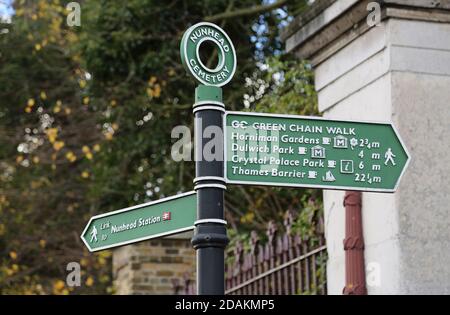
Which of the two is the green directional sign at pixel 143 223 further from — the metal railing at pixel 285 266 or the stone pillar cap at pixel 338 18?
the metal railing at pixel 285 266

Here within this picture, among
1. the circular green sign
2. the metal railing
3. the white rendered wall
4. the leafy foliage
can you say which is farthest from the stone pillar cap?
the leafy foliage

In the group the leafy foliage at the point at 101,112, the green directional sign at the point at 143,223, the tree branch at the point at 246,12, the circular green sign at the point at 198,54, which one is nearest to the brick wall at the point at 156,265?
the leafy foliage at the point at 101,112

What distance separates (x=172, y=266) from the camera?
11031mm

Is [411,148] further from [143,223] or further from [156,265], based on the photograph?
[156,265]

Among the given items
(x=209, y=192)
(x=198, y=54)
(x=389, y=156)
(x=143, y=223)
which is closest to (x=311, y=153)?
(x=389, y=156)

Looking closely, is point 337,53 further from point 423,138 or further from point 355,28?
point 423,138

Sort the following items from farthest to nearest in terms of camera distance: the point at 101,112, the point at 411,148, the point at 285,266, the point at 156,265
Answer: the point at 101,112, the point at 156,265, the point at 285,266, the point at 411,148

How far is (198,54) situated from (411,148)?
5.96 ft

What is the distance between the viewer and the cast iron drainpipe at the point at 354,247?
225 inches

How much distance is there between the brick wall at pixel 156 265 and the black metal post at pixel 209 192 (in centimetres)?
671

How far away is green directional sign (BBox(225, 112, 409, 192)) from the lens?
4250mm

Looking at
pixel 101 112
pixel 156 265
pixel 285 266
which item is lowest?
pixel 285 266

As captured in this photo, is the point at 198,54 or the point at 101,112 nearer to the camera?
the point at 198,54

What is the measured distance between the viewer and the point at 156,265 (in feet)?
36.0
